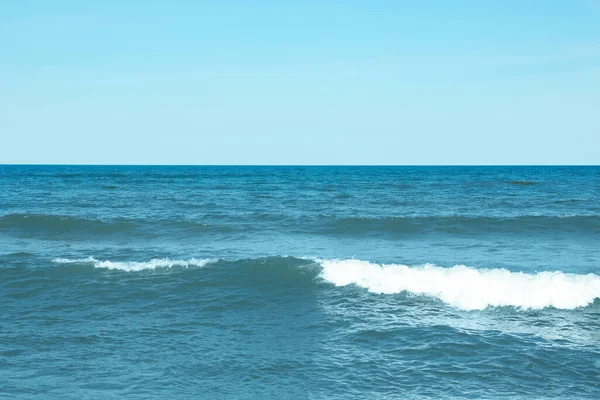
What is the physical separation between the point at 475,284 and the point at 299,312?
4797 mm

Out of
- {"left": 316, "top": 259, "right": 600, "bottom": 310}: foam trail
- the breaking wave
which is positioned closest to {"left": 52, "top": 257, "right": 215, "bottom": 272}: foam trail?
the breaking wave

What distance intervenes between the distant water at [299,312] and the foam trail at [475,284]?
0.06 meters

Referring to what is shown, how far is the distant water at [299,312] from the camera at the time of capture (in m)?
8.63

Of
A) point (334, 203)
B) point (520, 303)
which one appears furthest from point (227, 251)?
point (334, 203)

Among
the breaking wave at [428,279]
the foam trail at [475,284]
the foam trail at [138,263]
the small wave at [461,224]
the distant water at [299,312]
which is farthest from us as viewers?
the small wave at [461,224]

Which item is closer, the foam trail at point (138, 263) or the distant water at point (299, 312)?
the distant water at point (299, 312)

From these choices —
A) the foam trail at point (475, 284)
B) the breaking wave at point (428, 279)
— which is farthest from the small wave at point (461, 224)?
the foam trail at point (475, 284)

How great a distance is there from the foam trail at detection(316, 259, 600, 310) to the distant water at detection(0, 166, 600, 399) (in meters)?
0.06

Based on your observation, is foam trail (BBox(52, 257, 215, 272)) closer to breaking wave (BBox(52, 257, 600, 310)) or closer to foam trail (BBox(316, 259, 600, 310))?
breaking wave (BBox(52, 257, 600, 310))

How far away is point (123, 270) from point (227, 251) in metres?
4.76

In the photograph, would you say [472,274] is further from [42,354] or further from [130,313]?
[42,354]

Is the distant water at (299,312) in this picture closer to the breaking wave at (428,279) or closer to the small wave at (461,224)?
the breaking wave at (428,279)

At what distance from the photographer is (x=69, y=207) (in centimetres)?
3362

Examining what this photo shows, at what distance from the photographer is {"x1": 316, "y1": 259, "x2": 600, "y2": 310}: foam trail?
12.8 metres
